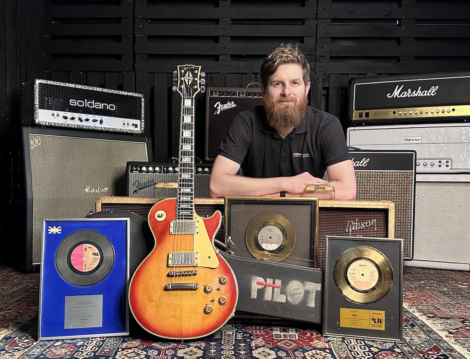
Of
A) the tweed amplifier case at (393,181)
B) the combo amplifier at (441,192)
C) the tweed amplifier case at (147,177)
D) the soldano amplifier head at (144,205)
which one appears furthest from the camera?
the combo amplifier at (441,192)

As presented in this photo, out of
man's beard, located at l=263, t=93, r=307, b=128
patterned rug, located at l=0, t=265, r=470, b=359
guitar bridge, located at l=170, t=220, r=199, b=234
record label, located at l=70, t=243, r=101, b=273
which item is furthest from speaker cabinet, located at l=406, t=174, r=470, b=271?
record label, located at l=70, t=243, r=101, b=273

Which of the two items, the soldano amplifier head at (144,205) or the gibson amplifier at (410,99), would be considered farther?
the gibson amplifier at (410,99)

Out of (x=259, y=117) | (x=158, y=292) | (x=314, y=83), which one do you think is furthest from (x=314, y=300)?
(x=314, y=83)

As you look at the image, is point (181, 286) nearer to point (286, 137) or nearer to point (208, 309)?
point (208, 309)

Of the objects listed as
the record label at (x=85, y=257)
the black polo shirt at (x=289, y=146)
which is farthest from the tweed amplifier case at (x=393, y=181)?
the record label at (x=85, y=257)

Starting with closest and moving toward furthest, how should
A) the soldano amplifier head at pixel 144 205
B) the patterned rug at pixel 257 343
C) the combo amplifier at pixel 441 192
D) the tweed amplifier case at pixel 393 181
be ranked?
the patterned rug at pixel 257 343
the soldano amplifier head at pixel 144 205
the tweed amplifier case at pixel 393 181
the combo amplifier at pixel 441 192

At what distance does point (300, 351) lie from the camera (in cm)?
133

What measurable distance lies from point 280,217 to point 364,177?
116cm

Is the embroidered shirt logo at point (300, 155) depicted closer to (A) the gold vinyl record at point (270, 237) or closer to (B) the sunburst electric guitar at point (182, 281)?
(A) the gold vinyl record at point (270, 237)

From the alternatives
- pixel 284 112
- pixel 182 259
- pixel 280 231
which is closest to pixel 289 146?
pixel 284 112

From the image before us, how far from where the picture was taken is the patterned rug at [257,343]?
130 cm

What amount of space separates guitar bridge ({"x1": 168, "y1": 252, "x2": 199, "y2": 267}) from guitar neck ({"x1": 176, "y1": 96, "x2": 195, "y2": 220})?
0.45ft

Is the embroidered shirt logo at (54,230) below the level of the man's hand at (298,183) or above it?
below

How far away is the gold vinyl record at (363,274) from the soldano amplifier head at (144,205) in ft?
1.74
